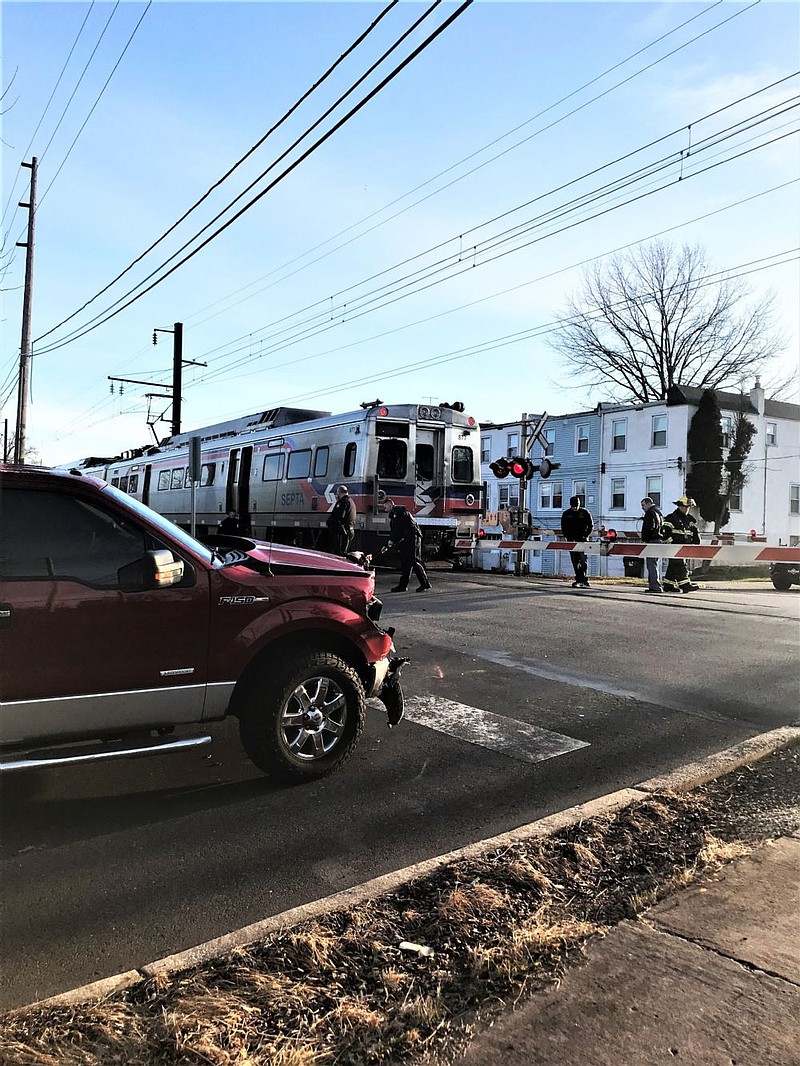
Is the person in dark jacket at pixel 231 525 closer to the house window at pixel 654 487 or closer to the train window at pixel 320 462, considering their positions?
the train window at pixel 320 462

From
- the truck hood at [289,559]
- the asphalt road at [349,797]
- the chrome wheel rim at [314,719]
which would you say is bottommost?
the asphalt road at [349,797]

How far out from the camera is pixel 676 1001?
8.32ft

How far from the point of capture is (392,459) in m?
17.4

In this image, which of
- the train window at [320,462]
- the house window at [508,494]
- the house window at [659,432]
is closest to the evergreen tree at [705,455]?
the house window at [659,432]

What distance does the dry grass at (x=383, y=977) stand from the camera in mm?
2270

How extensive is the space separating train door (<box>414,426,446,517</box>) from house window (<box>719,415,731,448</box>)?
2546cm

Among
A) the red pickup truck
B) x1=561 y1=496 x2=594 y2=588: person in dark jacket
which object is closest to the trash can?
x1=561 y1=496 x2=594 y2=588: person in dark jacket

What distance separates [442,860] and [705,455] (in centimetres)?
3740

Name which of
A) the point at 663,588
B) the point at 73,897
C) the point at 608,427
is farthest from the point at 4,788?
the point at 608,427

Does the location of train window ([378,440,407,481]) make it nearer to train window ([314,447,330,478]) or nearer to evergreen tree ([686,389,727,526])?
train window ([314,447,330,478])

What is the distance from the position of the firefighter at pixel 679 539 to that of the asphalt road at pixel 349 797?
6.87 meters

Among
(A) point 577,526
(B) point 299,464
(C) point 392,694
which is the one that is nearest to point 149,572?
(C) point 392,694

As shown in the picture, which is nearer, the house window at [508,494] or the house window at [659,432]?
the house window at [659,432]

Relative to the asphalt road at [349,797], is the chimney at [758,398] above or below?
above
